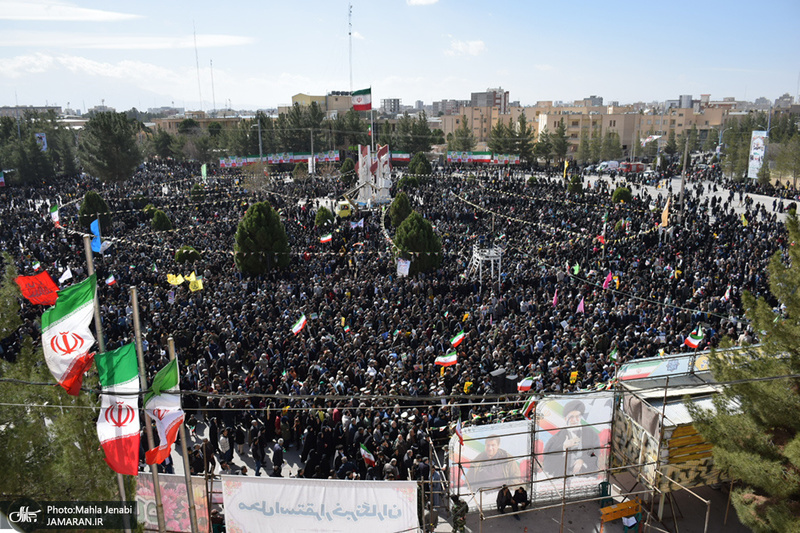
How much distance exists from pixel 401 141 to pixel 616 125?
31.3 meters

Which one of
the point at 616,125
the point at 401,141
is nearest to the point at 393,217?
the point at 401,141

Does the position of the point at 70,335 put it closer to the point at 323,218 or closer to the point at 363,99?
the point at 323,218

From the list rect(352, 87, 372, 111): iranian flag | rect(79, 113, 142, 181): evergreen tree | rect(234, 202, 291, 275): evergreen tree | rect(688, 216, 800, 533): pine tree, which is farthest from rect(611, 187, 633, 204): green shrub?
rect(79, 113, 142, 181): evergreen tree

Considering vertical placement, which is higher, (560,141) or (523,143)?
(560,141)

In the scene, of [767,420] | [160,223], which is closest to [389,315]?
[767,420]

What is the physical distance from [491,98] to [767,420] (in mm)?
116910

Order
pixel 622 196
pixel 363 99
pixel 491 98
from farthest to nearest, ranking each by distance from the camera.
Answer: pixel 491 98 < pixel 363 99 < pixel 622 196

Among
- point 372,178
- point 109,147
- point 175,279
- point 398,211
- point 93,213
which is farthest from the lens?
point 109,147

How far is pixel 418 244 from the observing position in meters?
21.6

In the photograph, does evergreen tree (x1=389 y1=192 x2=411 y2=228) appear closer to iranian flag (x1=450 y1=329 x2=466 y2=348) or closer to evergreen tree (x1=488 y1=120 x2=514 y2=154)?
iranian flag (x1=450 y1=329 x2=466 y2=348)

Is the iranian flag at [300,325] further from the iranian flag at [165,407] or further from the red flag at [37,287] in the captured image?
the iranian flag at [165,407]

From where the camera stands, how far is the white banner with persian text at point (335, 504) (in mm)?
7699

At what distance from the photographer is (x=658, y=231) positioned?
84.8 feet

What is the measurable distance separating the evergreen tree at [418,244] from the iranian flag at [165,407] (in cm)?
1544
